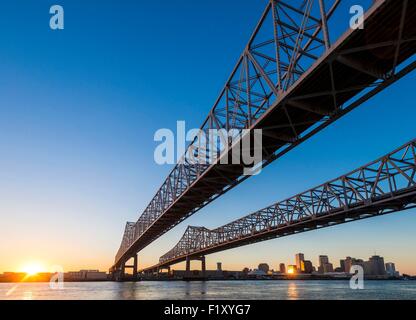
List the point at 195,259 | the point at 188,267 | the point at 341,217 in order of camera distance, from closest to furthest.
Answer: the point at 341,217 < the point at 188,267 < the point at 195,259

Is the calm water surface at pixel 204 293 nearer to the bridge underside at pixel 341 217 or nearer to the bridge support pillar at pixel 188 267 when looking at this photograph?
the bridge underside at pixel 341 217

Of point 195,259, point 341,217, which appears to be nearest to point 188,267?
point 195,259

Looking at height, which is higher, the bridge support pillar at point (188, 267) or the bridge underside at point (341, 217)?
the bridge underside at point (341, 217)

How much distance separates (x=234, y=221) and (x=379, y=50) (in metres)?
84.9

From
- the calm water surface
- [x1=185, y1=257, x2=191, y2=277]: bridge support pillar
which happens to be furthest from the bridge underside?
[x1=185, y1=257, x2=191, y2=277]: bridge support pillar

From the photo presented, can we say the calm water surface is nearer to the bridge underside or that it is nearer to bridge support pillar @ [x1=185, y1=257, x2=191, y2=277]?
the bridge underside

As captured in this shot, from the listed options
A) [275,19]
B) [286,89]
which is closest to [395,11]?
[286,89]

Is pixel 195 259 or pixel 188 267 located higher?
pixel 195 259

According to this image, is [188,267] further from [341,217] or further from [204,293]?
[341,217]

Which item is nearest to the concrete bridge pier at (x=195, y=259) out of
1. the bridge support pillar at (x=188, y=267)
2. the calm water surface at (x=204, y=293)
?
the bridge support pillar at (x=188, y=267)

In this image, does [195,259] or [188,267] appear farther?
[195,259]

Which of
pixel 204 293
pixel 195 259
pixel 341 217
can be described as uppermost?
pixel 341 217

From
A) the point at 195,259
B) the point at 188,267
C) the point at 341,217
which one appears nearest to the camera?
the point at 341,217

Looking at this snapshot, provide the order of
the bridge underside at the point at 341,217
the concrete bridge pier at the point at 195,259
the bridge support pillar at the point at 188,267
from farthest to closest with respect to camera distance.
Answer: the concrete bridge pier at the point at 195,259 → the bridge support pillar at the point at 188,267 → the bridge underside at the point at 341,217
